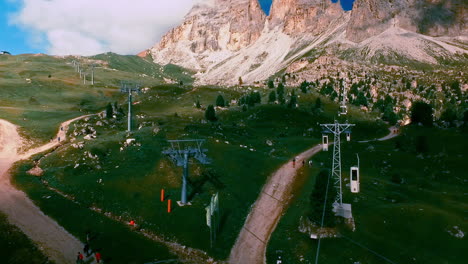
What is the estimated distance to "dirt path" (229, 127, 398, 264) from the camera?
3909 cm

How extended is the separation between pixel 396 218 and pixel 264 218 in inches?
671

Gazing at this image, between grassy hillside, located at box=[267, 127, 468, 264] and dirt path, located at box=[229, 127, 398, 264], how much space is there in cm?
148

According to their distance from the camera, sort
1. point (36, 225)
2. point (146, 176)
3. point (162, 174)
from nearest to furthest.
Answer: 1. point (36, 225)
2. point (146, 176)
3. point (162, 174)

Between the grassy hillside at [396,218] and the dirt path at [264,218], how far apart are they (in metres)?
1.48

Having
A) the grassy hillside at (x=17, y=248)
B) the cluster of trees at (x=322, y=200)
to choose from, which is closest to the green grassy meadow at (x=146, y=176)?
the grassy hillside at (x=17, y=248)

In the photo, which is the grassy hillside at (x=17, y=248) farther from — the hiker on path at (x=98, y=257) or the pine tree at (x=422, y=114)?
the pine tree at (x=422, y=114)

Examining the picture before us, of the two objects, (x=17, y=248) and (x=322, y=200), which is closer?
(x=17, y=248)

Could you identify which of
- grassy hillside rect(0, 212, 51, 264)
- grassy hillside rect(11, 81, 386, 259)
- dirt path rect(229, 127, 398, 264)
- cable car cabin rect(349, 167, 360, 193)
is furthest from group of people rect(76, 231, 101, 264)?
cable car cabin rect(349, 167, 360, 193)

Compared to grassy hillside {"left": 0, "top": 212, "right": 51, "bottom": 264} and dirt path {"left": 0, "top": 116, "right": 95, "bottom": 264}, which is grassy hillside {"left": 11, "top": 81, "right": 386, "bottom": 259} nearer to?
dirt path {"left": 0, "top": 116, "right": 95, "bottom": 264}

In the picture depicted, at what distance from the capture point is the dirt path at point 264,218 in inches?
1539

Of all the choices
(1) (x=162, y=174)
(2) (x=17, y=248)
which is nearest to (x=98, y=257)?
(2) (x=17, y=248)

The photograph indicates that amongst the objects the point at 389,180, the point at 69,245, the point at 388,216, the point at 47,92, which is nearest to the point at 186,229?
the point at 69,245

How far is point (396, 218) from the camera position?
42.0m

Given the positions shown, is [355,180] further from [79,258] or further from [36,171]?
[36,171]
